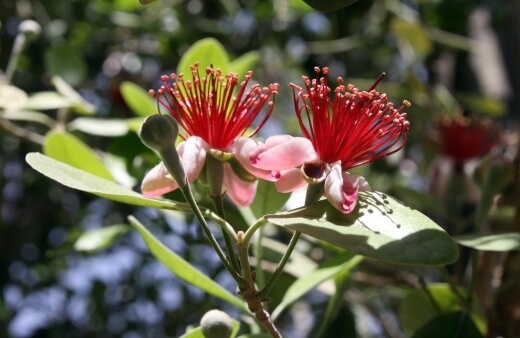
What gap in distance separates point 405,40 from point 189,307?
45.9 inches

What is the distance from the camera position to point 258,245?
1.22 m

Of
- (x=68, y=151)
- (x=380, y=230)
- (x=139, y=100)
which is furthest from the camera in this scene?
(x=139, y=100)

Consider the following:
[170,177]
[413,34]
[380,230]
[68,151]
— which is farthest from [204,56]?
[413,34]

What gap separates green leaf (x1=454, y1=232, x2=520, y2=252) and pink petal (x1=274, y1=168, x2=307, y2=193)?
0.28 metres

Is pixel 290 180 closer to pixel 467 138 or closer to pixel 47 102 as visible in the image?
pixel 47 102

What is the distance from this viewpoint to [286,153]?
3.02ft

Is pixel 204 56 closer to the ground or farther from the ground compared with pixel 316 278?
farther from the ground

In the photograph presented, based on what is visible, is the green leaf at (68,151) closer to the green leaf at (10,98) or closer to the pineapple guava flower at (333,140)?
the green leaf at (10,98)

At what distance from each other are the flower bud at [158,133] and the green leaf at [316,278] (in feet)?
1.20

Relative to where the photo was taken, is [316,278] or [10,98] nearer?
[316,278]

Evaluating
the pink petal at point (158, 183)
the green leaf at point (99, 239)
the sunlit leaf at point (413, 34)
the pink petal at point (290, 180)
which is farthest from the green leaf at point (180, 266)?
the sunlit leaf at point (413, 34)

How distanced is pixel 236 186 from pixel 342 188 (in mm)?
210

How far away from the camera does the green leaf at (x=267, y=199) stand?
1178 millimetres

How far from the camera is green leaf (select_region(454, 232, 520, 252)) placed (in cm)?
104
